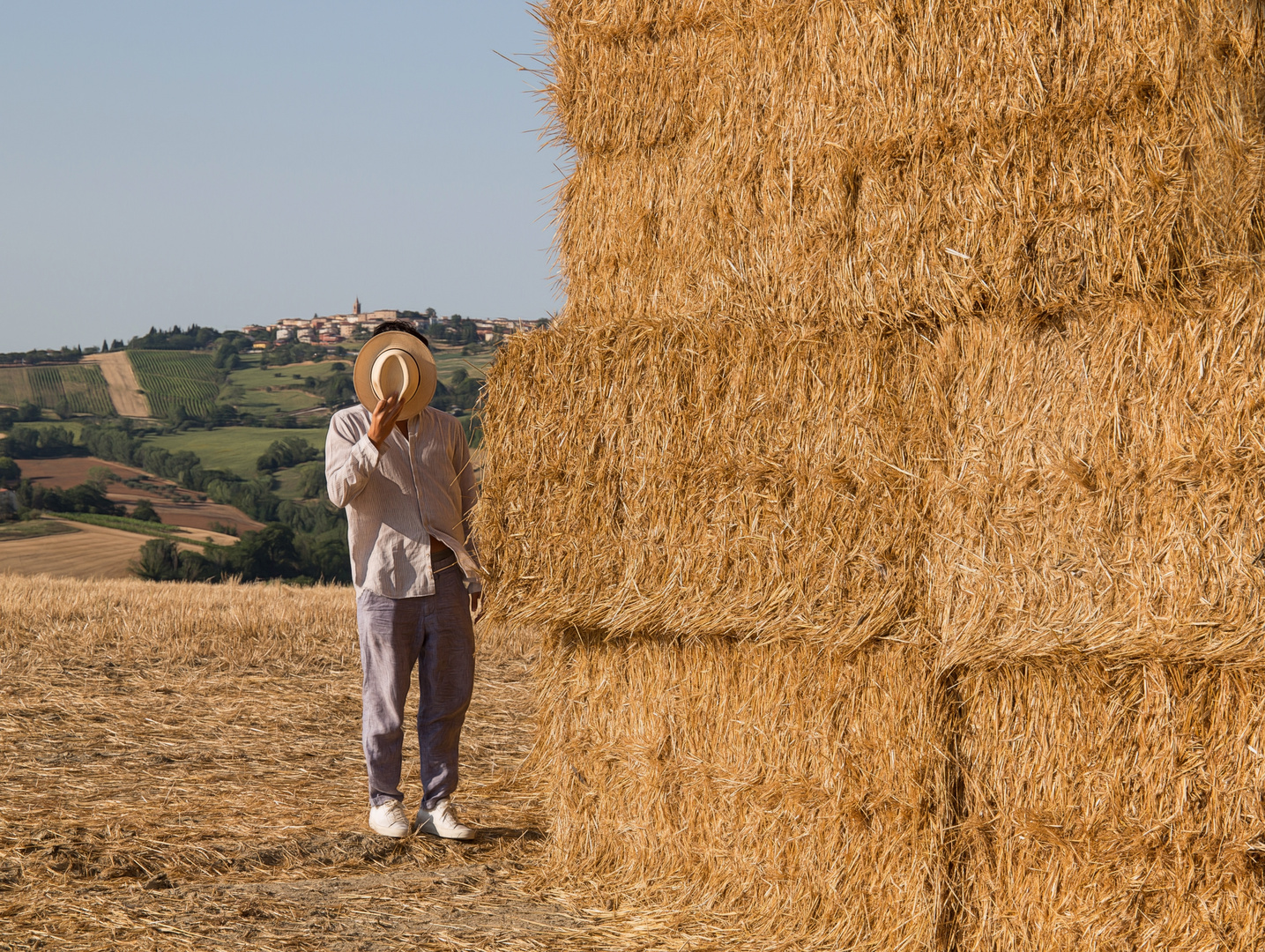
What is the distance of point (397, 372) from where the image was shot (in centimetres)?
495

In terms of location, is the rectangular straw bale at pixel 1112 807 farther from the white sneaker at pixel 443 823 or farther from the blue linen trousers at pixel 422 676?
the blue linen trousers at pixel 422 676

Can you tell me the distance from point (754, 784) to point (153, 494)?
1846 inches

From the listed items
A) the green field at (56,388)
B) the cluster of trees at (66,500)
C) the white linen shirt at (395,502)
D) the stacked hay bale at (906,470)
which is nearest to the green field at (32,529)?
the cluster of trees at (66,500)

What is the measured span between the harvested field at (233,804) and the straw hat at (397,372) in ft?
3.89

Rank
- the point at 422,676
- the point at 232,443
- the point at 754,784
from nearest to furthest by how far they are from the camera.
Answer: the point at 754,784, the point at 422,676, the point at 232,443

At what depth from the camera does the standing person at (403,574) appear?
16.0ft

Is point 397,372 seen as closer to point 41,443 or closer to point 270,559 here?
point 270,559

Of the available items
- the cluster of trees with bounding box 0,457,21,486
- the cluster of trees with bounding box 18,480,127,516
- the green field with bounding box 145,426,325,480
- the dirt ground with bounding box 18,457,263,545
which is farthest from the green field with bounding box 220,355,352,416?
the cluster of trees with bounding box 18,480,127,516

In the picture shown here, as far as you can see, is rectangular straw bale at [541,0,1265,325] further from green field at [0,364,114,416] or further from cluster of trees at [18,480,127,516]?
green field at [0,364,114,416]

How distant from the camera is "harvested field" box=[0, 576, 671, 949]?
3.99m

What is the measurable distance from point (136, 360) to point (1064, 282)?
6555cm

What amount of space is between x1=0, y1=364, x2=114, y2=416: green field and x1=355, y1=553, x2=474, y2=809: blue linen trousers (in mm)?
57059

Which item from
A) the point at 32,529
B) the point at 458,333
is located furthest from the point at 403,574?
the point at 32,529

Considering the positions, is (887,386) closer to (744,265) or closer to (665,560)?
(744,265)
